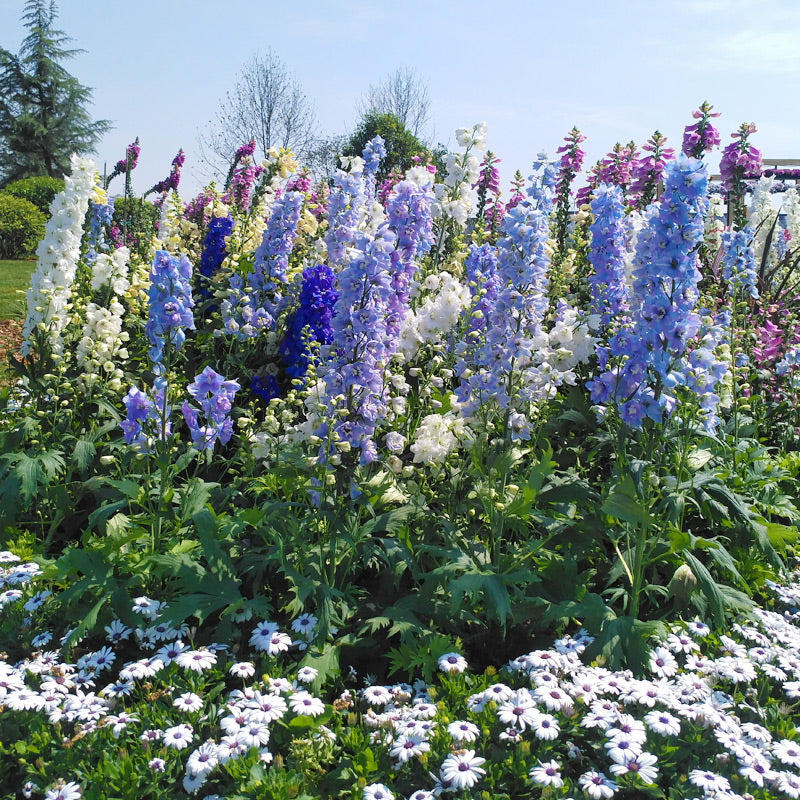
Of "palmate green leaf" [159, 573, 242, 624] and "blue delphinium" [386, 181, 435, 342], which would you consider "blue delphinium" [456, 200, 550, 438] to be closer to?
"blue delphinium" [386, 181, 435, 342]

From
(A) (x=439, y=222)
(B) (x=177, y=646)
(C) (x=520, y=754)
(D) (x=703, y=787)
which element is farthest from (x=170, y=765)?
(A) (x=439, y=222)

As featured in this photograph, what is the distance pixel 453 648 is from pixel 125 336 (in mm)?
3033

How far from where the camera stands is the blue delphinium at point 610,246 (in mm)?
3891

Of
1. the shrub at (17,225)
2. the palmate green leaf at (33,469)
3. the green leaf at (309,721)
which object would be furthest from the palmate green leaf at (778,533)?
the shrub at (17,225)

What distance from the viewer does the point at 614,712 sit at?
7.35 feet

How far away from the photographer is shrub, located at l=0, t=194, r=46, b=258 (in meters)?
18.9

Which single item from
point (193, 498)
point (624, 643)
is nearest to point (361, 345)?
point (193, 498)

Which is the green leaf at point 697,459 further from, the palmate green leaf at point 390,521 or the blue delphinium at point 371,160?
the blue delphinium at point 371,160

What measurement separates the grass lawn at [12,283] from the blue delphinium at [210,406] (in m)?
6.99

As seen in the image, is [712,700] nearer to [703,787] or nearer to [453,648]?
[703,787]

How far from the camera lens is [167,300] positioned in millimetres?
3125

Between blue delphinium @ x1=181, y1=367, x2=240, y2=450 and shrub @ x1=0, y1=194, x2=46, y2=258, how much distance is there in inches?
709

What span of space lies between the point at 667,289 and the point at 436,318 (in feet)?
4.45

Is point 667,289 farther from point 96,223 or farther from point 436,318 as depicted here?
point 96,223
